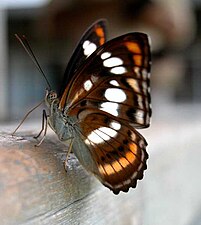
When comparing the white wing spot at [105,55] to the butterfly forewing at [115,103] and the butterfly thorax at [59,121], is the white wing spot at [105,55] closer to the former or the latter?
the butterfly forewing at [115,103]

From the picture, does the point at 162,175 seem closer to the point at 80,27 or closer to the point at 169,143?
the point at 169,143

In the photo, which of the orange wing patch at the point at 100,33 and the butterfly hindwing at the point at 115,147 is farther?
the orange wing patch at the point at 100,33

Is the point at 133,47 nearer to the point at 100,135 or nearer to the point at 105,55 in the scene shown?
the point at 105,55

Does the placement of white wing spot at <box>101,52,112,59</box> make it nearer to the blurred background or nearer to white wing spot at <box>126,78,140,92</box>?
white wing spot at <box>126,78,140,92</box>

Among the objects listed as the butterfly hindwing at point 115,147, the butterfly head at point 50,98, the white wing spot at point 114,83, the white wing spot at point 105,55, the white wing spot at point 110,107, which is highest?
the white wing spot at point 105,55

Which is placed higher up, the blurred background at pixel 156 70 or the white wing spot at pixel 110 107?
the white wing spot at pixel 110 107

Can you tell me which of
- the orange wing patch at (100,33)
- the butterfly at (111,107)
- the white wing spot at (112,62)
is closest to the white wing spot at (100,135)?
the butterfly at (111,107)
